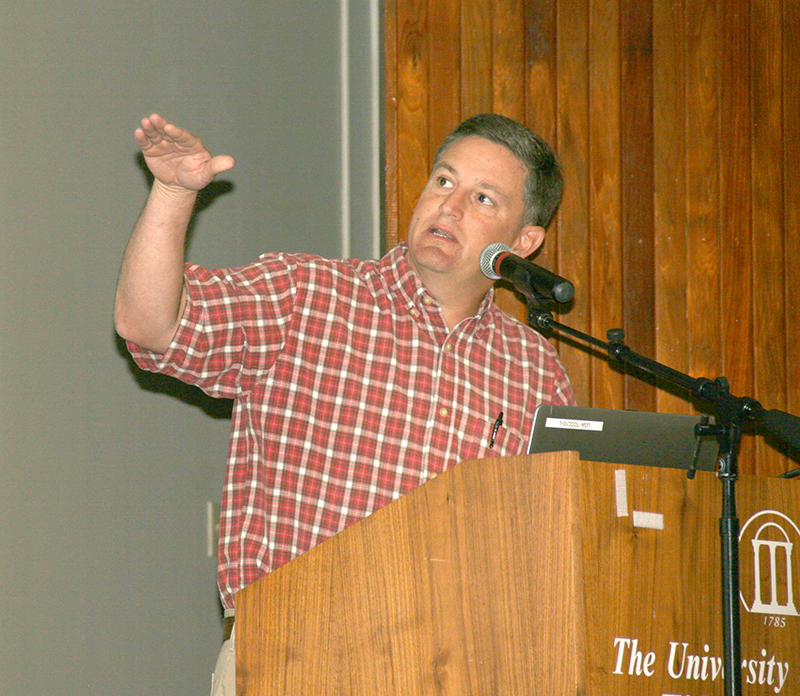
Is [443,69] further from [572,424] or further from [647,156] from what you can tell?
[572,424]

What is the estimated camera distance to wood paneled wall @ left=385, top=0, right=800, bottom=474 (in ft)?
8.48

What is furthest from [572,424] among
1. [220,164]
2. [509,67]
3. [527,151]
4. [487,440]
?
[509,67]

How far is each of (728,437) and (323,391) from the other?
0.79 meters

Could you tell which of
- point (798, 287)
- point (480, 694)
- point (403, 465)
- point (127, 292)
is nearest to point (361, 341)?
point (403, 465)

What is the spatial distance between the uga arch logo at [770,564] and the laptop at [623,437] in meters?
0.13

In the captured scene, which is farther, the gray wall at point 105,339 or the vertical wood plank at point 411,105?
the vertical wood plank at point 411,105

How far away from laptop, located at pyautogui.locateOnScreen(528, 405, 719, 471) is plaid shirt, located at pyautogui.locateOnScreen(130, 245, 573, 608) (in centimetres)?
47

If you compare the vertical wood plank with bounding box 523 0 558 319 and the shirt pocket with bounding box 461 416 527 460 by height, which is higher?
the vertical wood plank with bounding box 523 0 558 319

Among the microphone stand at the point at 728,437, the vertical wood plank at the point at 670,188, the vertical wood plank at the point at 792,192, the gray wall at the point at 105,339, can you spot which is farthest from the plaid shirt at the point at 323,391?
the vertical wood plank at the point at 792,192

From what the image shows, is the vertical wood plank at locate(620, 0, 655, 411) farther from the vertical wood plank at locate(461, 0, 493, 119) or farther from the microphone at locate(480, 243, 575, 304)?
the microphone at locate(480, 243, 575, 304)

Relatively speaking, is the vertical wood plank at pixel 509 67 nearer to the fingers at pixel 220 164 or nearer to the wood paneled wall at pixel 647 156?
the wood paneled wall at pixel 647 156

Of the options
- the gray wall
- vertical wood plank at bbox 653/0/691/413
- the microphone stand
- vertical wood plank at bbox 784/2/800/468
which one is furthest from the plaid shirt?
vertical wood plank at bbox 784/2/800/468

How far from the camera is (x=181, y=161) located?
1527 mm

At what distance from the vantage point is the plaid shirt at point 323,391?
178 centimetres
